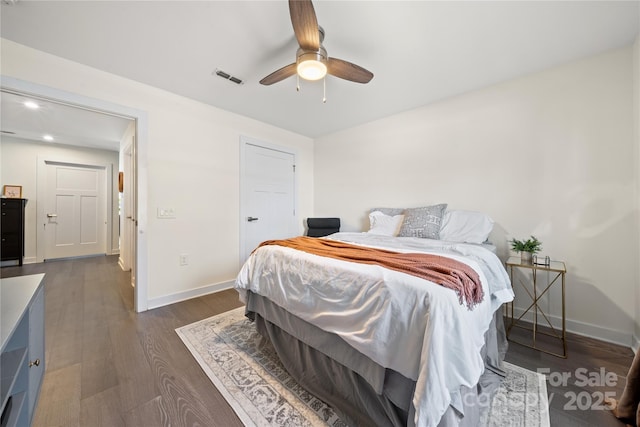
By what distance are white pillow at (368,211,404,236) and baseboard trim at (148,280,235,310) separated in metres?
2.13

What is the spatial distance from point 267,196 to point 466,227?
2729 mm

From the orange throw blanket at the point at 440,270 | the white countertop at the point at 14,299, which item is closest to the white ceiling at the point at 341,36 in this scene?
the orange throw blanket at the point at 440,270

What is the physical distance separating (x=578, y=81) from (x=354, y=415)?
3.18m

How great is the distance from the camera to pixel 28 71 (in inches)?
74.5

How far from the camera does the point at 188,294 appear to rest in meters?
2.78

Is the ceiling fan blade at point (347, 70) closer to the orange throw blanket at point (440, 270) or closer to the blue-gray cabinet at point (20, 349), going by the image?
the orange throw blanket at point (440, 270)

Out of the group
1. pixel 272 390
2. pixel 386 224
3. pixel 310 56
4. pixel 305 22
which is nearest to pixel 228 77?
pixel 310 56

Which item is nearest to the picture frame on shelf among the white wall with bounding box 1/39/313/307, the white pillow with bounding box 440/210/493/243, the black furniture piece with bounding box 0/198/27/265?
the black furniture piece with bounding box 0/198/27/265

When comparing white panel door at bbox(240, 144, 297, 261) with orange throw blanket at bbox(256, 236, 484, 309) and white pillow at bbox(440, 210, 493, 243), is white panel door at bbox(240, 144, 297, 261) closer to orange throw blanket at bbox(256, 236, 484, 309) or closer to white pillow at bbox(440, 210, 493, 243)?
orange throw blanket at bbox(256, 236, 484, 309)

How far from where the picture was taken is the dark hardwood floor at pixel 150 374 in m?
1.21

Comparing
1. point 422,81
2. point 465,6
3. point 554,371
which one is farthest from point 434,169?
point 554,371

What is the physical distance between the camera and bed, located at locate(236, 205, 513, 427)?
0.90m

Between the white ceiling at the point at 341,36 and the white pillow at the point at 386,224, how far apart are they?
1491 millimetres

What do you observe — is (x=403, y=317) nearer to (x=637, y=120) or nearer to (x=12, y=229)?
(x=637, y=120)
